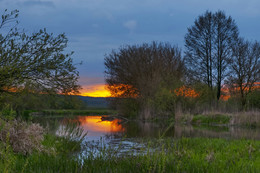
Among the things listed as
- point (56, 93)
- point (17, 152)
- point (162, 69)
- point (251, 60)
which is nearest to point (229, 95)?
point (251, 60)

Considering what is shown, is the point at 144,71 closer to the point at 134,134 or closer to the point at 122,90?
the point at 122,90

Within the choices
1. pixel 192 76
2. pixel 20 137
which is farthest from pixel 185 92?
pixel 20 137

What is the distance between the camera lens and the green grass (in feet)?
81.8

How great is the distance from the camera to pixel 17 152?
7.95 meters

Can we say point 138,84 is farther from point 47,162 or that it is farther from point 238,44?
point 47,162

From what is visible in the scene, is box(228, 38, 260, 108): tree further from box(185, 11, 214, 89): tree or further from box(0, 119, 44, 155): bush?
box(0, 119, 44, 155): bush

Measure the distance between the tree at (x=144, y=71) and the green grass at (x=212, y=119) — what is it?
5557mm

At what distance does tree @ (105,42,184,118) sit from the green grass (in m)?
5.56

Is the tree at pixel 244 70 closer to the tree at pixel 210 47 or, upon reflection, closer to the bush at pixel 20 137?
the tree at pixel 210 47

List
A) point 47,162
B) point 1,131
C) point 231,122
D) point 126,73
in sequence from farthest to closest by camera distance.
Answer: point 126,73
point 231,122
point 1,131
point 47,162

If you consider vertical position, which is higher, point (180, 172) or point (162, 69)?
point (162, 69)

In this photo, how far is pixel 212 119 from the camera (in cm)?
2619

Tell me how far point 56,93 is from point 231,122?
17009mm

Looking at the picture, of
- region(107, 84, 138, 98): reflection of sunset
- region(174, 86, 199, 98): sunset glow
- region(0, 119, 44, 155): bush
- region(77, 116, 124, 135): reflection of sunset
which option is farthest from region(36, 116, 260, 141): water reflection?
region(107, 84, 138, 98): reflection of sunset
